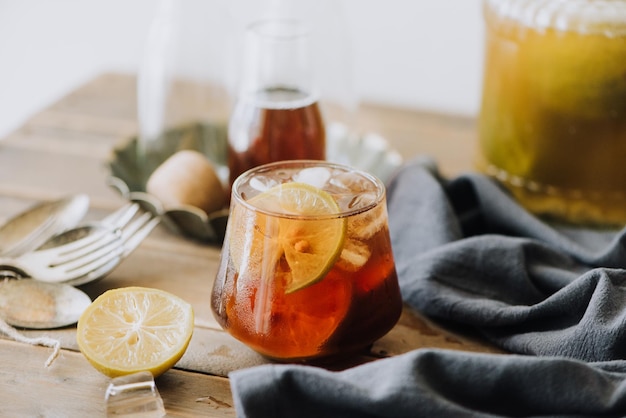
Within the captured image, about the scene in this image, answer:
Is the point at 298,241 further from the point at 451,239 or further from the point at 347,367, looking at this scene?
the point at 451,239

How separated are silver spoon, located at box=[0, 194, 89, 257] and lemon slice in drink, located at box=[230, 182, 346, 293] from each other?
0.30 meters

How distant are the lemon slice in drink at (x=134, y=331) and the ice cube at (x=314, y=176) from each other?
0.15 meters

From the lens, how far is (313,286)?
63 cm

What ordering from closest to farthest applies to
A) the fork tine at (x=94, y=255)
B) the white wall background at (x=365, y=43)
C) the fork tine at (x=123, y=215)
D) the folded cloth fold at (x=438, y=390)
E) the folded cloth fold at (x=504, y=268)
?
the folded cloth fold at (x=438, y=390) < the folded cloth fold at (x=504, y=268) < the fork tine at (x=94, y=255) < the fork tine at (x=123, y=215) < the white wall background at (x=365, y=43)

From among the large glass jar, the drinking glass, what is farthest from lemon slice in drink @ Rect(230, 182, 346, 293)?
the large glass jar

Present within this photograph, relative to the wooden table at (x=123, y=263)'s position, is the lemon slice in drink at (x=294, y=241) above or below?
above

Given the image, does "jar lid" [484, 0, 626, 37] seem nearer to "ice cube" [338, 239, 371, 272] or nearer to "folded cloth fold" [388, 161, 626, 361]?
"folded cloth fold" [388, 161, 626, 361]

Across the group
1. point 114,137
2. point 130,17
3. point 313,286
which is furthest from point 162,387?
point 130,17

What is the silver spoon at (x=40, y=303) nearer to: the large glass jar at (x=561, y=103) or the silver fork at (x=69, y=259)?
the silver fork at (x=69, y=259)

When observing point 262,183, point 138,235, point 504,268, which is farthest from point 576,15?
point 138,235

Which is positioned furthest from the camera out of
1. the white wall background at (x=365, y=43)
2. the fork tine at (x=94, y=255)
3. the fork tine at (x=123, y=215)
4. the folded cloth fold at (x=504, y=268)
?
the white wall background at (x=365, y=43)

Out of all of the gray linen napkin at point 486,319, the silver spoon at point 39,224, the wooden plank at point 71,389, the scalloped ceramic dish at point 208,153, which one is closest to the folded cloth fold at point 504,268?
the gray linen napkin at point 486,319

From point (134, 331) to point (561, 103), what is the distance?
53 centimetres

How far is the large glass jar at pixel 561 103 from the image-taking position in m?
0.86
